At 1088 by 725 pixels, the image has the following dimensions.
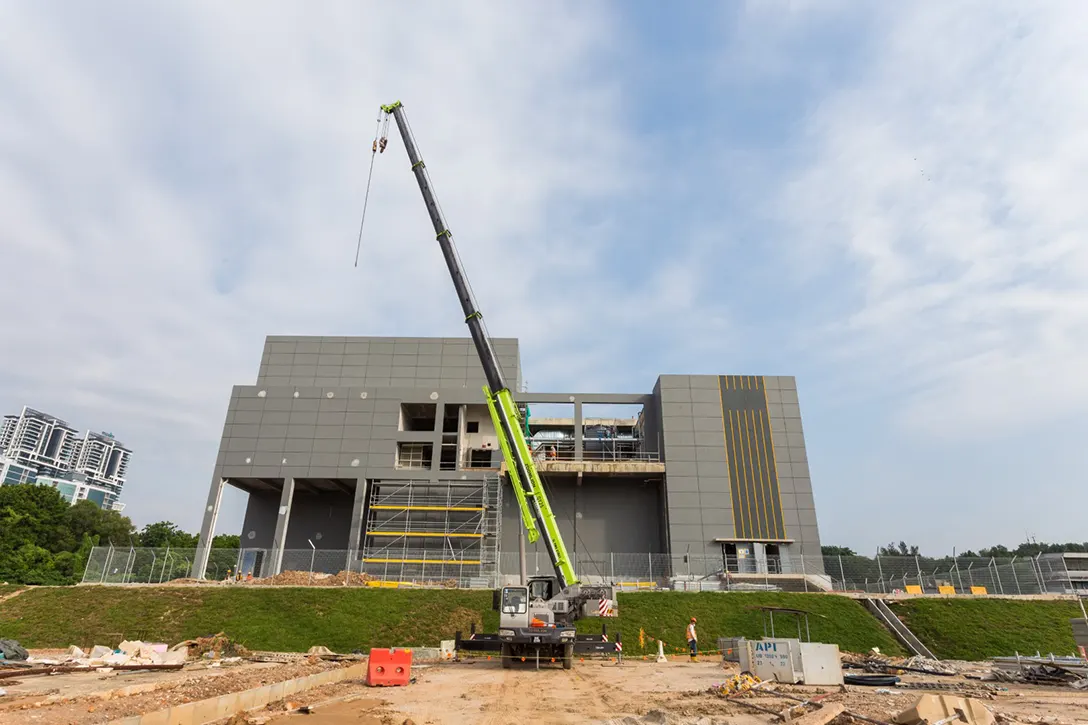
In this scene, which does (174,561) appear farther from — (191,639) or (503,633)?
(503,633)

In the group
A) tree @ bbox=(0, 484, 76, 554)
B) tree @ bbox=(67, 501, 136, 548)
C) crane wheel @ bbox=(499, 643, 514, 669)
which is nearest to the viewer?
crane wheel @ bbox=(499, 643, 514, 669)

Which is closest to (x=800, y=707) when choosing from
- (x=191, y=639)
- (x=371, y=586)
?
(x=191, y=639)

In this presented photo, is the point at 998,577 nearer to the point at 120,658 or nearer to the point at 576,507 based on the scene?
the point at 576,507

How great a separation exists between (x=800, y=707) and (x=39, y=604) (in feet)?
114

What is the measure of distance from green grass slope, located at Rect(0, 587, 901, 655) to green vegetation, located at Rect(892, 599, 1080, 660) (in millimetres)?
2464

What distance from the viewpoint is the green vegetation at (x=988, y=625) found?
26.4 m

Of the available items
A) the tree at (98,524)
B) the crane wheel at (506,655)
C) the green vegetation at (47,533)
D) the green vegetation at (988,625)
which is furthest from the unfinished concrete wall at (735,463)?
the tree at (98,524)

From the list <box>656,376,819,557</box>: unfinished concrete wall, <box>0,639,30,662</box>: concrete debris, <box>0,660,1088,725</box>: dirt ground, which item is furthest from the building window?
<box>0,660,1088,725</box>: dirt ground

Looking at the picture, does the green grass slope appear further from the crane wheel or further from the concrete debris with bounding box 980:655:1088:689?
the concrete debris with bounding box 980:655:1088:689

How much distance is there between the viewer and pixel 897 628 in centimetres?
2852

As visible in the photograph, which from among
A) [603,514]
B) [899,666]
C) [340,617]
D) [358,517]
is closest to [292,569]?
[358,517]

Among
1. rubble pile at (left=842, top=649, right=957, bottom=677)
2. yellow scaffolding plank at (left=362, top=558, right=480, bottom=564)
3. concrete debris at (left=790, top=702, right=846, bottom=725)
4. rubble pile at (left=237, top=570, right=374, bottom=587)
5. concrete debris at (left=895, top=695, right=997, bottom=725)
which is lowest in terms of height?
rubble pile at (left=842, top=649, right=957, bottom=677)

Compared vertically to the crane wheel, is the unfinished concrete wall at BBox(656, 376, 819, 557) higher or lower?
higher

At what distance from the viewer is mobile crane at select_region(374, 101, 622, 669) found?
65.7 ft
